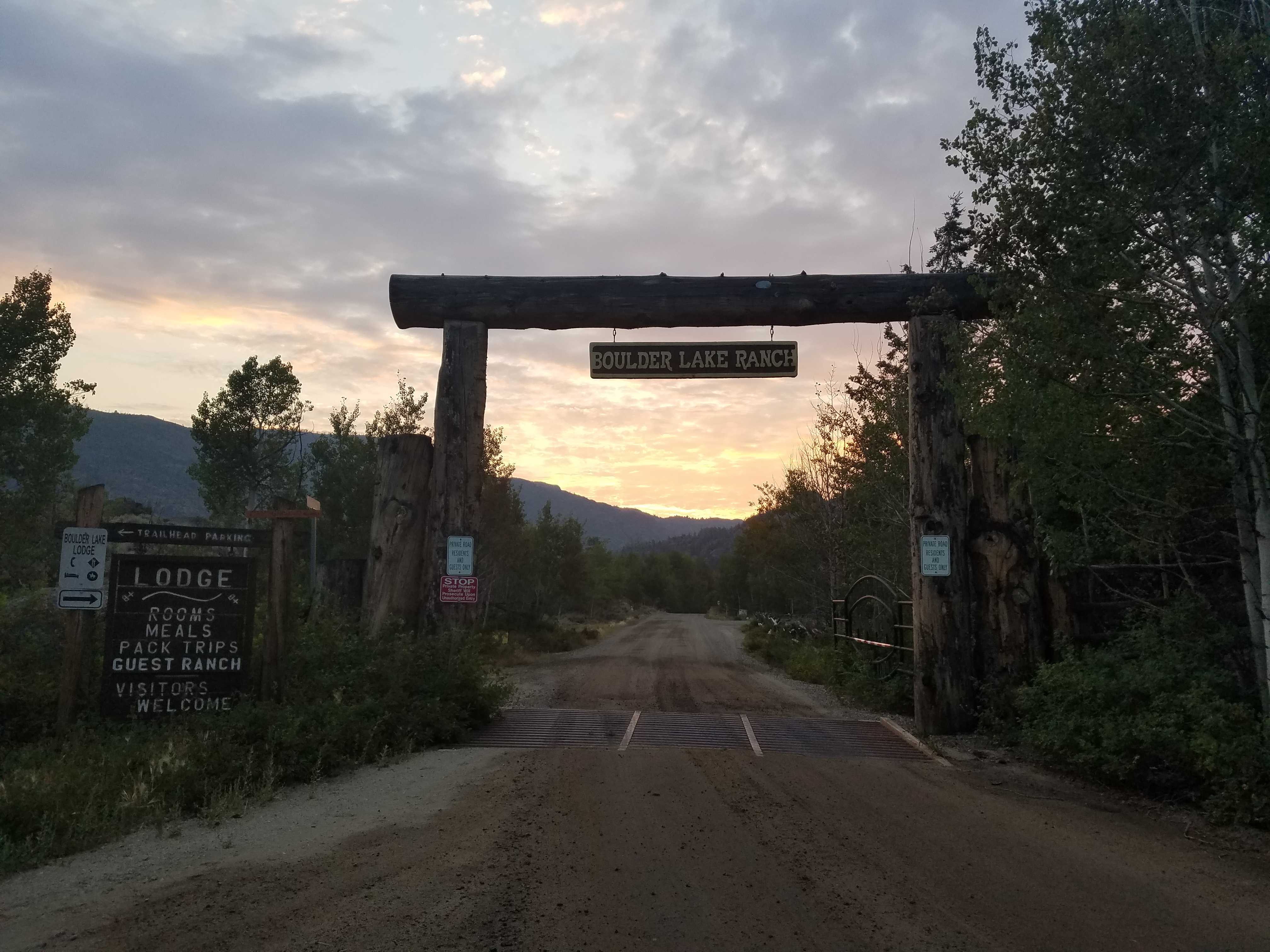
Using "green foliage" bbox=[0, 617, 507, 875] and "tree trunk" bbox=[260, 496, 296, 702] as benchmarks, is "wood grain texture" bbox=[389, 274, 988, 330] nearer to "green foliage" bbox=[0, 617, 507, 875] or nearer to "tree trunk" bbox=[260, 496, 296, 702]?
"tree trunk" bbox=[260, 496, 296, 702]

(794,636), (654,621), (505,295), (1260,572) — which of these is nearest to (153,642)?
(505,295)

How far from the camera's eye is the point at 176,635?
941cm

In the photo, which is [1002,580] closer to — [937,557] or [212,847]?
[937,557]

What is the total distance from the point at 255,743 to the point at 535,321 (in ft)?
19.3

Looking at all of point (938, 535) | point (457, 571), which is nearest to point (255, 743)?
point (457, 571)

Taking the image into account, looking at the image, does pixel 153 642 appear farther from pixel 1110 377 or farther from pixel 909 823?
pixel 1110 377

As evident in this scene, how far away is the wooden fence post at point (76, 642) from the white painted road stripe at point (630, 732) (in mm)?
5307

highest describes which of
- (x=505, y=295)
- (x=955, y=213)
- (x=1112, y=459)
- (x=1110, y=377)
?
(x=955, y=213)

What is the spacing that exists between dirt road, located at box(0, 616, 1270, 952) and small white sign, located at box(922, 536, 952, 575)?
9.77 feet

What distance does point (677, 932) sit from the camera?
4.35m

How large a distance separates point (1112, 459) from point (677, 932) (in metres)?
6.61

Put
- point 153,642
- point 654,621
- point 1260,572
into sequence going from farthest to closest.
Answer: point 654,621 < point 153,642 < point 1260,572

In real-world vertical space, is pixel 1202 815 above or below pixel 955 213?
below

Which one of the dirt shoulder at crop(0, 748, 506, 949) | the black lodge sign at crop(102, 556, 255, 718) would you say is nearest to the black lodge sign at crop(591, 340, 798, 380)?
the black lodge sign at crop(102, 556, 255, 718)
